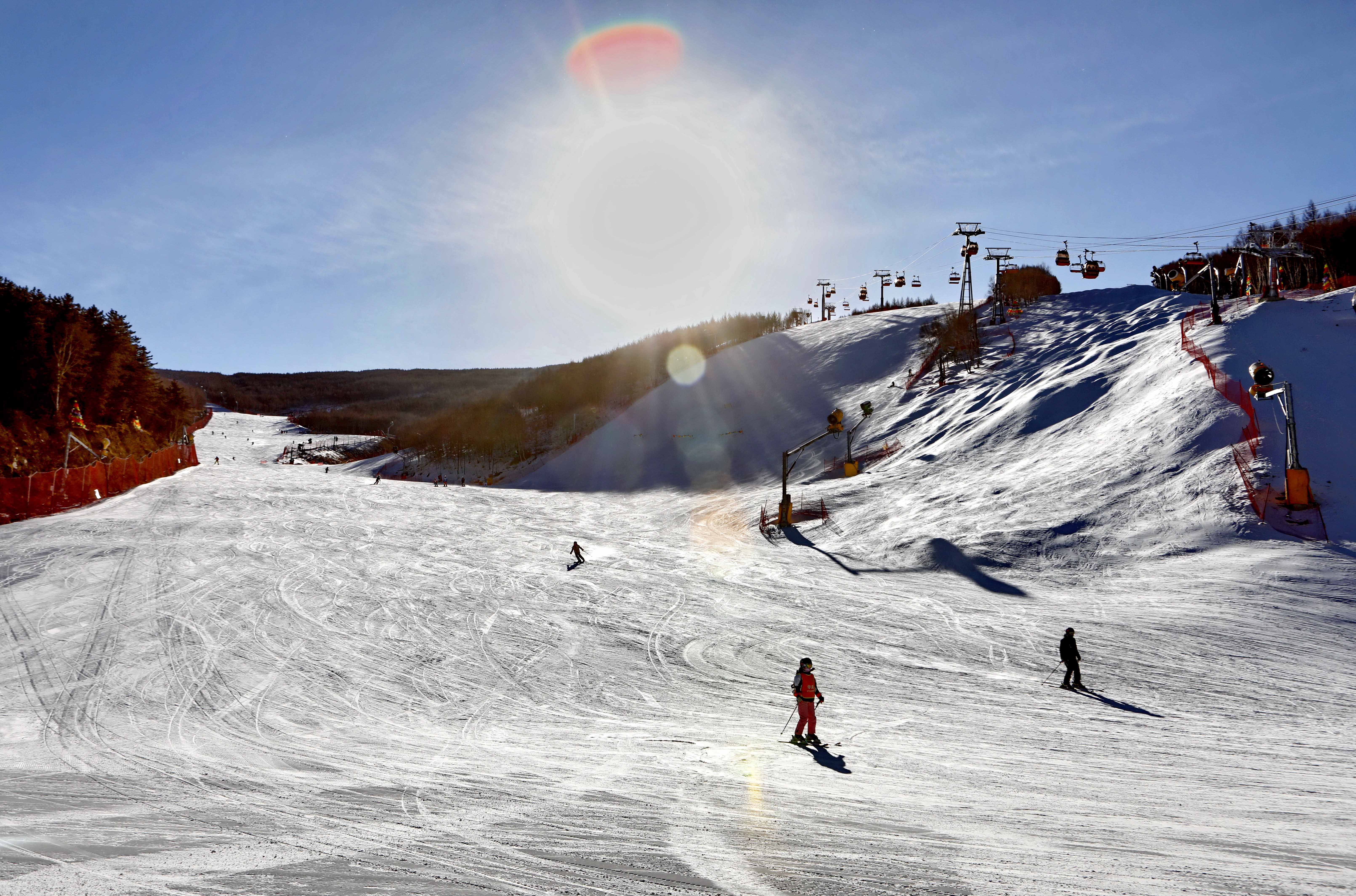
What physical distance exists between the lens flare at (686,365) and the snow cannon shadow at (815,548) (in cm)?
4211

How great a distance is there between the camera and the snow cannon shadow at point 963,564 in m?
22.4

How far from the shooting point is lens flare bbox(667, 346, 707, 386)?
77.0 m

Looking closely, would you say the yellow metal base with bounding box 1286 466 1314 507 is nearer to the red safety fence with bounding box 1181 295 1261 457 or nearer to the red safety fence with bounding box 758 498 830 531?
the red safety fence with bounding box 1181 295 1261 457

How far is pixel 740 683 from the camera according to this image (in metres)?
14.8

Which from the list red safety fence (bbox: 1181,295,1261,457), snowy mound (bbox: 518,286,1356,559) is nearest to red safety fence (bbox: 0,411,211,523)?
snowy mound (bbox: 518,286,1356,559)

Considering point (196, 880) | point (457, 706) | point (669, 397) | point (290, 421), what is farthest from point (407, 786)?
point (290, 421)

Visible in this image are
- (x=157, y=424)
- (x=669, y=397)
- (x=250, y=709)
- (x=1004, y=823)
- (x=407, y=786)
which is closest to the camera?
(x=1004, y=823)

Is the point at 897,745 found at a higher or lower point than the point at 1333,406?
lower

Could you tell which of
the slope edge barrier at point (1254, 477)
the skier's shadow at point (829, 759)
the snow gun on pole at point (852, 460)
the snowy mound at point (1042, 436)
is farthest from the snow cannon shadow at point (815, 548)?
the skier's shadow at point (829, 759)

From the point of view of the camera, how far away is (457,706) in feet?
44.1

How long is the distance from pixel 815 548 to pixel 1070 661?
55.3 ft

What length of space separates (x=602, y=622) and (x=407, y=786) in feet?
34.7

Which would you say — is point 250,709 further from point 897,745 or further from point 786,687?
point 897,745

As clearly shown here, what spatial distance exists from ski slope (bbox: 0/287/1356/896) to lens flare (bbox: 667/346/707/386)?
1575 inches
